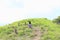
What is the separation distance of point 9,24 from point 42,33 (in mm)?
5477

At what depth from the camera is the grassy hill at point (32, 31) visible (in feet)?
80.7

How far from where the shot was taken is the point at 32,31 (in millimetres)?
26438

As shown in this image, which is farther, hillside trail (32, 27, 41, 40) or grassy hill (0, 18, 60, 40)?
hillside trail (32, 27, 41, 40)

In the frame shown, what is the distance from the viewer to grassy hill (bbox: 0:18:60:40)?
24594mm

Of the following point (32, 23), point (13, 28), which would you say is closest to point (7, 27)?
point (13, 28)

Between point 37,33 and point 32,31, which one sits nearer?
point 37,33

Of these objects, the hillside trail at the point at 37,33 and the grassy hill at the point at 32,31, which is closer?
the grassy hill at the point at 32,31

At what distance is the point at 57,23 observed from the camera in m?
32.2

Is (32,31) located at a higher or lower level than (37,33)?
higher

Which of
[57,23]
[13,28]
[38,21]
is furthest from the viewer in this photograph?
[57,23]

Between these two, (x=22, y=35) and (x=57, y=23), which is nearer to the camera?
(x=22, y=35)

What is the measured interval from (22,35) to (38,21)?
4.67 m

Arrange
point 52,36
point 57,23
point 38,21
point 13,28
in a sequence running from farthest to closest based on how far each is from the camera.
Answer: point 57,23, point 38,21, point 13,28, point 52,36

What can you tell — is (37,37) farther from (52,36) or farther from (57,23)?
(57,23)
